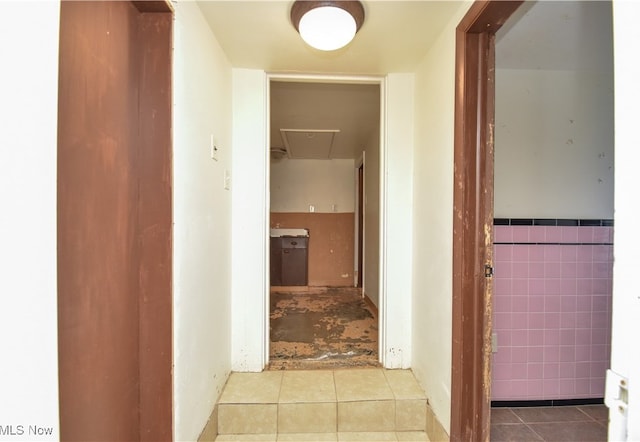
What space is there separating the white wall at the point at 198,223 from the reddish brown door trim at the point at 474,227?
1154 millimetres

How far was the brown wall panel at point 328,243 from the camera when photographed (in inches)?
172

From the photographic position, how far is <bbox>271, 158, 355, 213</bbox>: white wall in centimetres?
451

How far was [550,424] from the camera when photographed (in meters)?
1.55

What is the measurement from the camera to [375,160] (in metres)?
3.04

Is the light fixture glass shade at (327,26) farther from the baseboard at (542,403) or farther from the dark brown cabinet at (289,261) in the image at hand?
the dark brown cabinet at (289,261)

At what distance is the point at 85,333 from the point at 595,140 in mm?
2733

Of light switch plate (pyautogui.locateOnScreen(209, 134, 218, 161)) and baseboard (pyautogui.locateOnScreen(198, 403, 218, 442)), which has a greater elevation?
light switch plate (pyautogui.locateOnScreen(209, 134, 218, 161))

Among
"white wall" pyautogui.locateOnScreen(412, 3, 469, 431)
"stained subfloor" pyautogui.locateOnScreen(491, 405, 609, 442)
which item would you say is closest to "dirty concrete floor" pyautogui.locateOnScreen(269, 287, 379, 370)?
"white wall" pyautogui.locateOnScreen(412, 3, 469, 431)

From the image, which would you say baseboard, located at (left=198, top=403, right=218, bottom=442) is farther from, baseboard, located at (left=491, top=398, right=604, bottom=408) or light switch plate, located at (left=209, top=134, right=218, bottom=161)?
baseboard, located at (left=491, top=398, right=604, bottom=408)

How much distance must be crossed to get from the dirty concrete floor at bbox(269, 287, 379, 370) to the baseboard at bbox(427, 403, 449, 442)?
0.45m

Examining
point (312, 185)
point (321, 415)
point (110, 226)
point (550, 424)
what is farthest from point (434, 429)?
point (312, 185)
